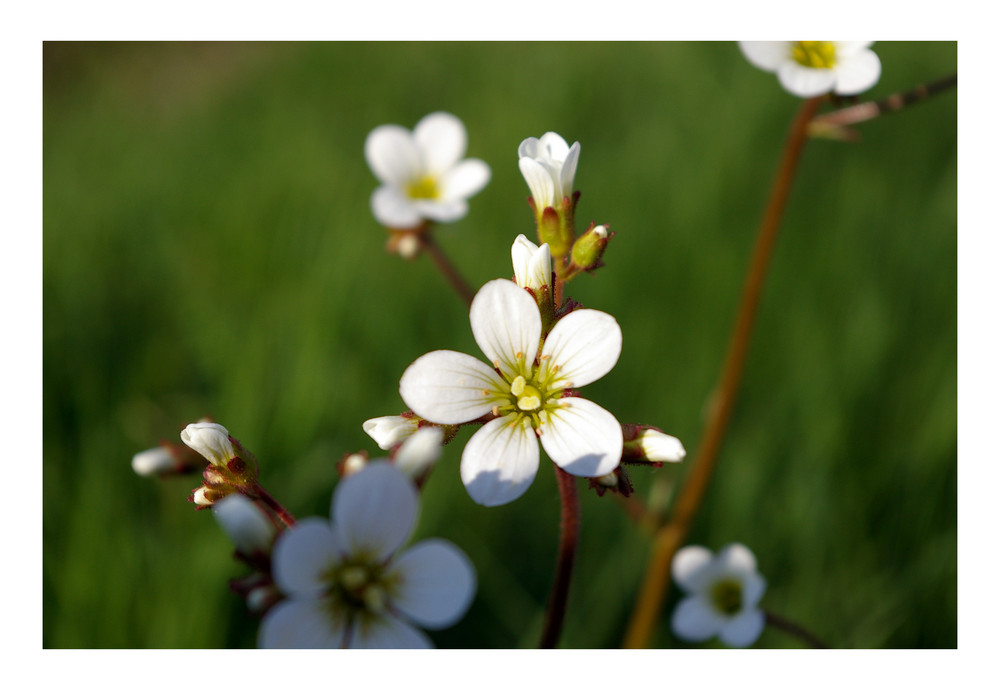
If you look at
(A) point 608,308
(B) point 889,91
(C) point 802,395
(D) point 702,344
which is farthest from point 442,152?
(B) point 889,91

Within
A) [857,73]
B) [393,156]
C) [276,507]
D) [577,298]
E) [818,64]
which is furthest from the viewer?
[577,298]

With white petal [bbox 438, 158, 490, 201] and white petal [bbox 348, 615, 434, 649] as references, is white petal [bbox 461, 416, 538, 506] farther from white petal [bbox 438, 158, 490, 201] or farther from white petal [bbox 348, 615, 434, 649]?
white petal [bbox 438, 158, 490, 201]

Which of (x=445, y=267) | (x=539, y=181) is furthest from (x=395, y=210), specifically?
(x=539, y=181)

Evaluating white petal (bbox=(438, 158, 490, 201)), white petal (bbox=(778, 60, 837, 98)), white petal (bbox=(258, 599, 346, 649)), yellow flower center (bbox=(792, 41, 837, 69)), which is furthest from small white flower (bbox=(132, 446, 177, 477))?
yellow flower center (bbox=(792, 41, 837, 69))

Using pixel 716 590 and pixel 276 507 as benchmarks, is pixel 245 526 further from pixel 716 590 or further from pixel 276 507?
pixel 716 590

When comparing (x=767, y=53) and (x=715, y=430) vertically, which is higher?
(x=767, y=53)

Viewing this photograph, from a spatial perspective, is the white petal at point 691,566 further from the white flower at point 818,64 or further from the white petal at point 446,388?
the white flower at point 818,64

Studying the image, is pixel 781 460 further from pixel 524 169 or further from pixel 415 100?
pixel 415 100
